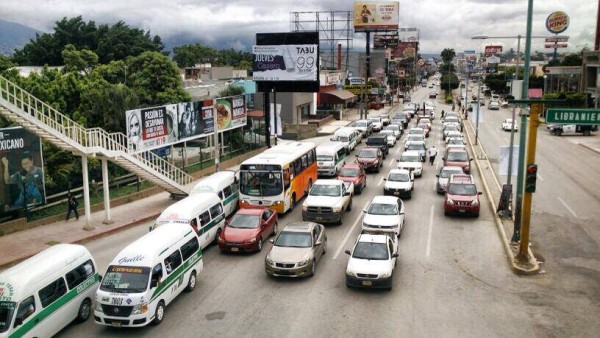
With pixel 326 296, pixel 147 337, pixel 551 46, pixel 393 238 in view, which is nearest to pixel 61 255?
pixel 147 337

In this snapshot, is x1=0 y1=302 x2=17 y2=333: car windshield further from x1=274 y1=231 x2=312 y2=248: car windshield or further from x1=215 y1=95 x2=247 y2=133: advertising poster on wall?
x1=215 y1=95 x2=247 y2=133: advertising poster on wall

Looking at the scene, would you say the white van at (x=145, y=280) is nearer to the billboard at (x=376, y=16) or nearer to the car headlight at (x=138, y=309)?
the car headlight at (x=138, y=309)

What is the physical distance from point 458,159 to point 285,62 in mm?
15494

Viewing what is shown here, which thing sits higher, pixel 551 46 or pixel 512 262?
pixel 551 46

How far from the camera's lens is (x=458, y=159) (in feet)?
117

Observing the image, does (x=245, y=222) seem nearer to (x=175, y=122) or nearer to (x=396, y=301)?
(x=396, y=301)

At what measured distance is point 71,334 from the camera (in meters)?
14.7

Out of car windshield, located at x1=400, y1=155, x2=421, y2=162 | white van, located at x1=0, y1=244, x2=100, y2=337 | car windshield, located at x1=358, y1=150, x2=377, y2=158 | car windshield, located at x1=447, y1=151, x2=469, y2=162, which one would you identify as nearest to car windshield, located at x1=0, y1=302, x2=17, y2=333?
white van, located at x1=0, y1=244, x2=100, y2=337

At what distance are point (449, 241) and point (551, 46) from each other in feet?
395

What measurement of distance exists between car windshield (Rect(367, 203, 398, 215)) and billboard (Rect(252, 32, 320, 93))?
21542 mm

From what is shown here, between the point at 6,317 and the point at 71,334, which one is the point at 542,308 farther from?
the point at 6,317

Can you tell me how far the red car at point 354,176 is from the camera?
30.9 meters

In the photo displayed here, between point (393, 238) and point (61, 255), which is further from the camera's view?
point (393, 238)

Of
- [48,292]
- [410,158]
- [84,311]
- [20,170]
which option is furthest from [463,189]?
[20,170]
